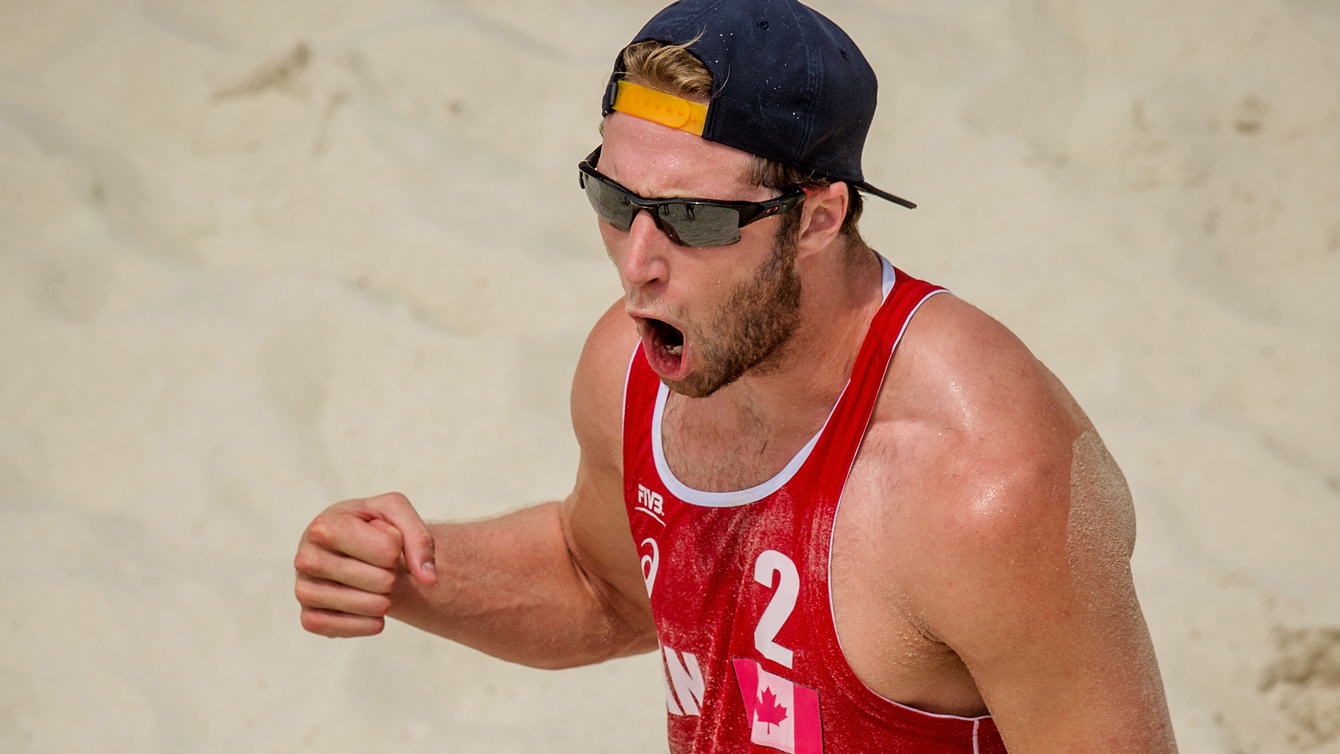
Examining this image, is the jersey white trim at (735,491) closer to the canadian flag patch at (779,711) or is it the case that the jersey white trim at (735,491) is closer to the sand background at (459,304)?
the canadian flag patch at (779,711)

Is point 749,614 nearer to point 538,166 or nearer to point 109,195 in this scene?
point 538,166

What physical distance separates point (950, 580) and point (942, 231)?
2.56 metres

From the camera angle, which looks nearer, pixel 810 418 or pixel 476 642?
pixel 810 418

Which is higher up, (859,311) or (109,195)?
(859,311)

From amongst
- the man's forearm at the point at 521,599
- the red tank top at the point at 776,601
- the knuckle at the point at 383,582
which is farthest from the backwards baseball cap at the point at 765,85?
the man's forearm at the point at 521,599

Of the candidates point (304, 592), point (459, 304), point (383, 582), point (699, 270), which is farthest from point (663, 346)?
point (459, 304)

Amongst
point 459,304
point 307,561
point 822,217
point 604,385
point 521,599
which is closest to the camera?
point 822,217

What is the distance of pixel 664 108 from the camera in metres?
1.90

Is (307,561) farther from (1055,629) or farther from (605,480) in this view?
(1055,629)

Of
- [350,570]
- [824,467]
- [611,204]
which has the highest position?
[611,204]

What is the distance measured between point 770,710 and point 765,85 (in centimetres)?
96

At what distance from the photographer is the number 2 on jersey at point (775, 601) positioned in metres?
2.01

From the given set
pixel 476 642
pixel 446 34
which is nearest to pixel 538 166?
pixel 446 34

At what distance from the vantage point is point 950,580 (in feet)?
5.92
